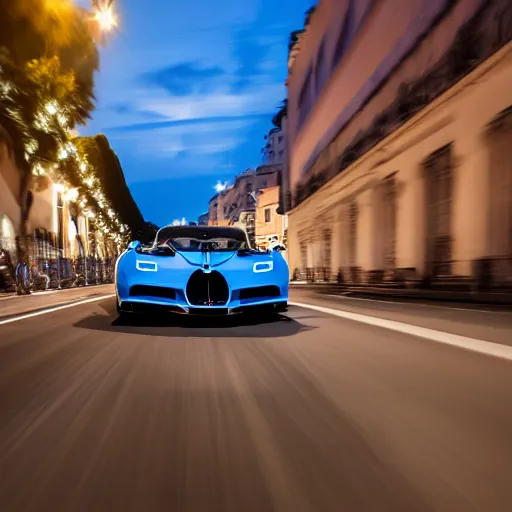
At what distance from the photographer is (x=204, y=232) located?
393 inches

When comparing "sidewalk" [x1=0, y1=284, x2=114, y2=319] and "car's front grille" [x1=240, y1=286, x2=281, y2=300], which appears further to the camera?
"sidewalk" [x1=0, y1=284, x2=114, y2=319]

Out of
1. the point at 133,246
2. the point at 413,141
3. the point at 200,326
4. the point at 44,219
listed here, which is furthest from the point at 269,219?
the point at 200,326

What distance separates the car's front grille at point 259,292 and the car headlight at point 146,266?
1100 mm

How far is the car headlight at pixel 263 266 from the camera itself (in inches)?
307

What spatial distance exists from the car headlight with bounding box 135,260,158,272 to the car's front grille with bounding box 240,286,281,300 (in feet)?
3.61

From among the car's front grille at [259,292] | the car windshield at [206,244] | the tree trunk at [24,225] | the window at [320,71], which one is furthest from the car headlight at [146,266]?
the window at [320,71]

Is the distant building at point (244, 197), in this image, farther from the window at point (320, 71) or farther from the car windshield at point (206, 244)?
the car windshield at point (206, 244)

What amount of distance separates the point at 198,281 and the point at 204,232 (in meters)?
2.60

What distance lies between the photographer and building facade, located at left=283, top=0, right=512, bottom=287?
14.6 metres

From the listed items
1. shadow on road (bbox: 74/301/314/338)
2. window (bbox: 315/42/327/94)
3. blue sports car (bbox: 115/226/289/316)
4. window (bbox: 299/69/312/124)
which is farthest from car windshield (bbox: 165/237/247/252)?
window (bbox: 299/69/312/124)

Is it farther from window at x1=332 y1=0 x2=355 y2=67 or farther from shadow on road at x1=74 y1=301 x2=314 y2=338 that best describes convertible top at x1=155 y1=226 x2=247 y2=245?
window at x1=332 y1=0 x2=355 y2=67

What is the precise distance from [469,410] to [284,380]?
1270 mm

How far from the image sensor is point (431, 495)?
2.12 metres

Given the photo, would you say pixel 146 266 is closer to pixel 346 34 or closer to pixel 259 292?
pixel 259 292
